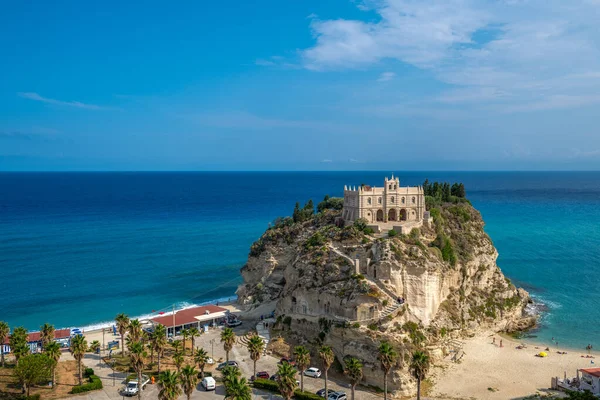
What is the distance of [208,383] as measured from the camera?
47781 mm

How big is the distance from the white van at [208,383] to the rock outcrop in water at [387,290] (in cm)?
1402

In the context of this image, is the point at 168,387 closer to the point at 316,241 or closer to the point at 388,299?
the point at 388,299

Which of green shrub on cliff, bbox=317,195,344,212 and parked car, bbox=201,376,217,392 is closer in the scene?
parked car, bbox=201,376,217,392

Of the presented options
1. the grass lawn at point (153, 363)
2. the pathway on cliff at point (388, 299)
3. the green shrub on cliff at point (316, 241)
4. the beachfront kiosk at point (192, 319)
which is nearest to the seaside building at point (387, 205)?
the green shrub on cliff at point (316, 241)

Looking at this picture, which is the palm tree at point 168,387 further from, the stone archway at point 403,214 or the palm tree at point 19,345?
the stone archway at point 403,214

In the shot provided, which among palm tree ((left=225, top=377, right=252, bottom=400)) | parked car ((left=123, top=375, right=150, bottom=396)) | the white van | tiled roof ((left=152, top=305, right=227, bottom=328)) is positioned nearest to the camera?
palm tree ((left=225, top=377, right=252, bottom=400))

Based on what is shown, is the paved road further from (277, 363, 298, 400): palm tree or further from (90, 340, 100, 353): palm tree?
(277, 363, 298, 400): palm tree

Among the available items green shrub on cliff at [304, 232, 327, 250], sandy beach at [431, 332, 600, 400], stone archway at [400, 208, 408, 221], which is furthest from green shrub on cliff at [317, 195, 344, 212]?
sandy beach at [431, 332, 600, 400]

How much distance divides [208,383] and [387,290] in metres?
24.0

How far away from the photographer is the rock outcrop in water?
5422 cm

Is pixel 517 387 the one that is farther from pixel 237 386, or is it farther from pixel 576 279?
pixel 576 279

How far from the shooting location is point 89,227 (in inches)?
5536

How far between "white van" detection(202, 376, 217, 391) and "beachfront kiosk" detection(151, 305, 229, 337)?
13811 millimetres

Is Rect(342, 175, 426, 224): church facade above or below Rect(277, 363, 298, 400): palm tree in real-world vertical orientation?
above
